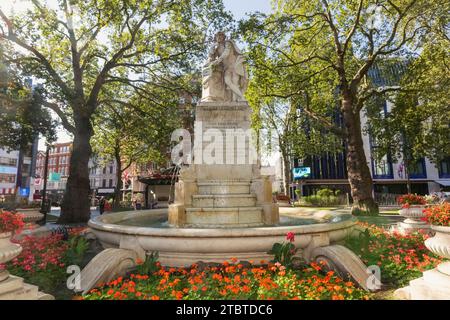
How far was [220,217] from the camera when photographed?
270 inches

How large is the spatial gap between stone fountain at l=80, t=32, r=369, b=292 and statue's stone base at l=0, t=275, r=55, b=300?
0.67 metres

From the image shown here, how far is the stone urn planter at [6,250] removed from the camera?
11.6 ft

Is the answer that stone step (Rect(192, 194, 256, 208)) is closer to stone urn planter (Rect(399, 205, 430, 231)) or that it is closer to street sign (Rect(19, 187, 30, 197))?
stone urn planter (Rect(399, 205, 430, 231))

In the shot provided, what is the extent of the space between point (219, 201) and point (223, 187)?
0.53 meters

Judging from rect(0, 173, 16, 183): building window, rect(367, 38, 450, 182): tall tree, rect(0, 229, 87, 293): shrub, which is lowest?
rect(0, 229, 87, 293): shrub

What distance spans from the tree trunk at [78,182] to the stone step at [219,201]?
999cm

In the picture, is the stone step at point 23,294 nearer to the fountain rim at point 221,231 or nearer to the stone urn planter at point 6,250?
the stone urn planter at point 6,250

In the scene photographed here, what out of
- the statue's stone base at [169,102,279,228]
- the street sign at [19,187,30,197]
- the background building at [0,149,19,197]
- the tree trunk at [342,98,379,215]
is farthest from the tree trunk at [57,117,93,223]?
the street sign at [19,187,30,197]

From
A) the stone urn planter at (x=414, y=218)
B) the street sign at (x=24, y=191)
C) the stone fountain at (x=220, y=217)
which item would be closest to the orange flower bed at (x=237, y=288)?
the stone fountain at (x=220, y=217)

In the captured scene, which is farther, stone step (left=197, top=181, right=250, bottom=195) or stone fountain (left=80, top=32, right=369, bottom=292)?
stone step (left=197, top=181, right=250, bottom=195)

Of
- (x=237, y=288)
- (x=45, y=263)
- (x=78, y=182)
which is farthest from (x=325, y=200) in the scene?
(x=45, y=263)

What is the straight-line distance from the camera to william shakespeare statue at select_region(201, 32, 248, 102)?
9117mm

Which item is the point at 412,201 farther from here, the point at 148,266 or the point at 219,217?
the point at 148,266

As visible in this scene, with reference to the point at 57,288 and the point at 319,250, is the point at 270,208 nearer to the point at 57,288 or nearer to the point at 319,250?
the point at 319,250
